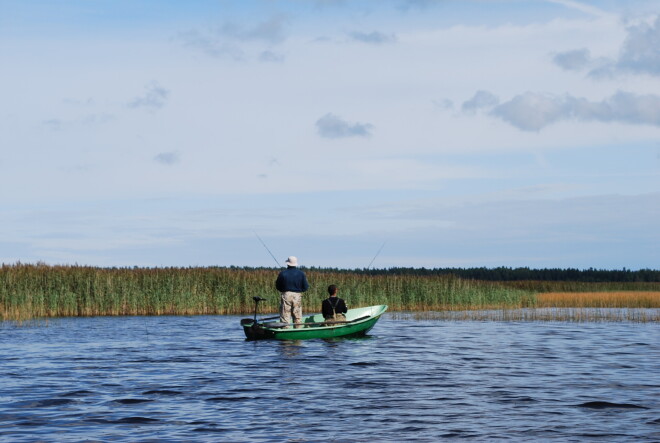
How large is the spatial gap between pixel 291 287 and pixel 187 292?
14232mm

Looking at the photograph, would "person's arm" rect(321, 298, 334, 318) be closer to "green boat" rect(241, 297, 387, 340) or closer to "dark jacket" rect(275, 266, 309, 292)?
"green boat" rect(241, 297, 387, 340)

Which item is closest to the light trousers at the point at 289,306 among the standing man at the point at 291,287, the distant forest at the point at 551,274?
the standing man at the point at 291,287

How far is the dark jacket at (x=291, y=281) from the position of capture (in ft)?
75.3

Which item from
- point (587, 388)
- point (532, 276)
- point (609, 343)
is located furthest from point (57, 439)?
point (532, 276)

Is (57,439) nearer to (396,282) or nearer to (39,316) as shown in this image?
(39,316)

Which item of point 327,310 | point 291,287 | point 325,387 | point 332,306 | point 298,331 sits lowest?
point 325,387

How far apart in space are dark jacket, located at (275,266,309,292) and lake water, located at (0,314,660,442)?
61.2 inches

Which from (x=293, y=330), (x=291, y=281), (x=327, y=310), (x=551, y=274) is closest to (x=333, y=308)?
(x=327, y=310)

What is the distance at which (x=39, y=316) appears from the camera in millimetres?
33844

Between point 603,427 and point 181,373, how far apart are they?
8914 mm

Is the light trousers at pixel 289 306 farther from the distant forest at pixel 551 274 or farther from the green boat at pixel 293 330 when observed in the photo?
the distant forest at pixel 551 274

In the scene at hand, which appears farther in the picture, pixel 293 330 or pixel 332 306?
pixel 332 306

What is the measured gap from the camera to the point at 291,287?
23062 millimetres

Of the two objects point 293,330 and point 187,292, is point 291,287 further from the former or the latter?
point 187,292
